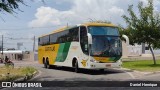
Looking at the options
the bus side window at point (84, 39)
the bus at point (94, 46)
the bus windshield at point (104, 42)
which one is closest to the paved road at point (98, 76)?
the bus at point (94, 46)

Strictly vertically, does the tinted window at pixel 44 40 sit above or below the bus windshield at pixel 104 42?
above

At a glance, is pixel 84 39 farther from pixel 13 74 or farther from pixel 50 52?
pixel 50 52

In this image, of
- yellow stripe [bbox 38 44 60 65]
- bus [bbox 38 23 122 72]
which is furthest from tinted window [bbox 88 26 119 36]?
yellow stripe [bbox 38 44 60 65]

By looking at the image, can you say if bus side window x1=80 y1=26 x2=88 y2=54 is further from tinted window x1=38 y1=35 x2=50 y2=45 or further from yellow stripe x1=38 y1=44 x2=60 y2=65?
tinted window x1=38 y1=35 x2=50 y2=45

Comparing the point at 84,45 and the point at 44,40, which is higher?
the point at 44,40

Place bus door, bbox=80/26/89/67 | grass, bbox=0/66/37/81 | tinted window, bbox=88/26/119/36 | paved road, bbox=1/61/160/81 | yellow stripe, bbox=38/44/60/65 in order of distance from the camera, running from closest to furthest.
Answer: paved road, bbox=1/61/160/81
grass, bbox=0/66/37/81
tinted window, bbox=88/26/119/36
bus door, bbox=80/26/89/67
yellow stripe, bbox=38/44/60/65

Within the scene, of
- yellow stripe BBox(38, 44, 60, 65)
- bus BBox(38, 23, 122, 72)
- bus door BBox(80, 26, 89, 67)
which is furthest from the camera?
yellow stripe BBox(38, 44, 60, 65)

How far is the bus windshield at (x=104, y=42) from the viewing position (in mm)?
26328

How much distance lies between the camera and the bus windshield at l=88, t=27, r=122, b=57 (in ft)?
86.4

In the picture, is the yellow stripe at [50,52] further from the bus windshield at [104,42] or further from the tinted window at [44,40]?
the bus windshield at [104,42]

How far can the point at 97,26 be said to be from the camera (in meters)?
27.1

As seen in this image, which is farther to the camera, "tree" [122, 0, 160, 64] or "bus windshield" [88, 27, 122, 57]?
"tree" [122, 0, 160, 64]

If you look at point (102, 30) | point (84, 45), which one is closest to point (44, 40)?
point (84, 45)

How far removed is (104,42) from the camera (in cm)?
2645
